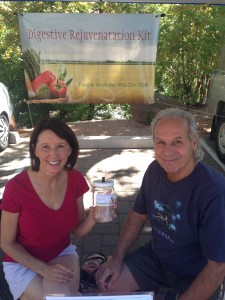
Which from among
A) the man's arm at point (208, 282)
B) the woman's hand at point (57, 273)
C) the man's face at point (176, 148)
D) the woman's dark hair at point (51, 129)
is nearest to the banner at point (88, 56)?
the woman's dark hair at point (51, 129)

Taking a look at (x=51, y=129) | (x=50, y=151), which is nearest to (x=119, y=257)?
(x=50, y=151)

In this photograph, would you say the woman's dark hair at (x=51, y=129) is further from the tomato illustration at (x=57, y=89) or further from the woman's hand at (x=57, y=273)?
the tomato illustration at (x=57, y=89)

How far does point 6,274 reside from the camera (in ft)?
7.25

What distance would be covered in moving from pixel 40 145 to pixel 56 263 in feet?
2.44

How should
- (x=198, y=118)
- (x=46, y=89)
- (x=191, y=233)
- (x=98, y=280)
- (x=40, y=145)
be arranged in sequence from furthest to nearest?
(x=198, y=118) → (x=46, y=89) → (x=98, y=280) → (x=40, y=145) → (x=191, y=233)

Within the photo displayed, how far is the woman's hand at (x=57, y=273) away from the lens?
81.7 inches

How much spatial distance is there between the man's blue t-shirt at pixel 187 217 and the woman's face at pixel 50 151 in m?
0.58

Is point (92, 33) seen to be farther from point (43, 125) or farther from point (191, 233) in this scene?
point (191, 233)

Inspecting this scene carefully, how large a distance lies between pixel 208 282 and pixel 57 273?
2.75ft

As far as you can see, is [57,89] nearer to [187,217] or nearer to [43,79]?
[43,79]

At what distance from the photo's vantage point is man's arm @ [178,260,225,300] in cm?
190

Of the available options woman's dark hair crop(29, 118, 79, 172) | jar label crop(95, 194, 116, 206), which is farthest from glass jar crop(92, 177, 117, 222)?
woman's dark hair crop(29, 118, 79, 172)

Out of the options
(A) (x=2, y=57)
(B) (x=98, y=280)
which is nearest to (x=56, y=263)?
(B) (x=98, y=280)

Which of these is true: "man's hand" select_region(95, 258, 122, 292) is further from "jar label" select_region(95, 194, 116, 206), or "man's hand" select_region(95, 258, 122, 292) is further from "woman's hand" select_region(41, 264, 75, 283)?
"jar label" select_region(95, 194, 116, 206)
